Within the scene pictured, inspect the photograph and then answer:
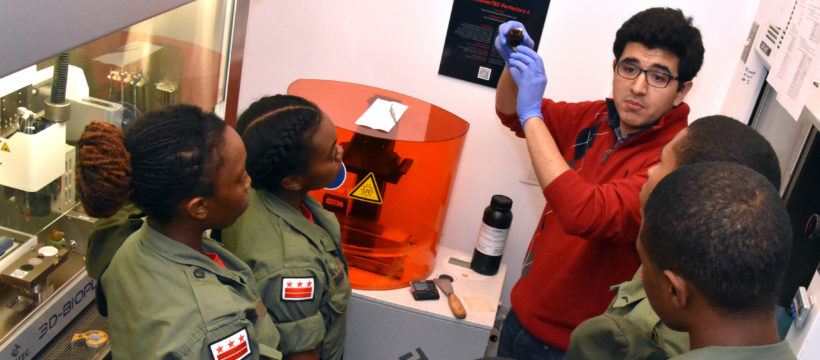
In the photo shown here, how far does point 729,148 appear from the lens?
1172 millimetres

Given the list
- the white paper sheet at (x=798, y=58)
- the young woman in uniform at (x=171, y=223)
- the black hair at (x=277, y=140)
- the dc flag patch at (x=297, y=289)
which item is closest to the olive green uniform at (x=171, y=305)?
the young woman in uniform at (x=171, y=223)

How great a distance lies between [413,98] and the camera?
7.27ft

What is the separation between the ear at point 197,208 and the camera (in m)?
1.13

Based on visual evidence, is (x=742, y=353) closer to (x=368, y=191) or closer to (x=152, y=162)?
(x=152, y=162)

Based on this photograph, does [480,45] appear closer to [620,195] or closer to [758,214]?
[620,195]

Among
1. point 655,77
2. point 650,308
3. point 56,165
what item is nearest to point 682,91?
point 655,77

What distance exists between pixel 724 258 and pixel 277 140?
0.86 meters

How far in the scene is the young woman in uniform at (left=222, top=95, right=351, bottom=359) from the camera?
1.36 meters

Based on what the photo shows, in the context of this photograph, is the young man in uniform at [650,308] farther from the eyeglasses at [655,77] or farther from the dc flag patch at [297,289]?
the dc flag patch at [297,289]

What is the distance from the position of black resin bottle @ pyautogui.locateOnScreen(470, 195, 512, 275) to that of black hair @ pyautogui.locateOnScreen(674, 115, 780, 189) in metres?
0.91

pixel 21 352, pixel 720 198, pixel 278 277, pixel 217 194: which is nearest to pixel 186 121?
pixel 217 194

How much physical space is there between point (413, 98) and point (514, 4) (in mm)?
454

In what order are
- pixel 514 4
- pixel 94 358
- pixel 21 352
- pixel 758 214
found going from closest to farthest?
1. pixel 758 214
2. pixel 21 352
3. pixel 94 358
4. pixel 514 4

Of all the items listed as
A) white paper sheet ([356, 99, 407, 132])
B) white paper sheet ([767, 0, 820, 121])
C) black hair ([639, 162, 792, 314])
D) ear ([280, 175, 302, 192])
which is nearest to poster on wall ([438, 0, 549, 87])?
white paper sheet ([356, 99, 407, 132])
